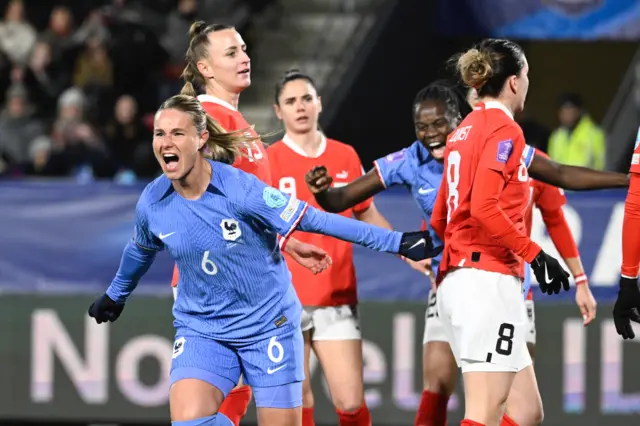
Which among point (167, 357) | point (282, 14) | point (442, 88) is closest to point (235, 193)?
point (442, 88)

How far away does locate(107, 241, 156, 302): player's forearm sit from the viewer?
5777mm

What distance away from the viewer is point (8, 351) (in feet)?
30.2

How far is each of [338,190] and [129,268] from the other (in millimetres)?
1136

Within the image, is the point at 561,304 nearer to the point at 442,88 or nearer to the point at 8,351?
the point at 442,88

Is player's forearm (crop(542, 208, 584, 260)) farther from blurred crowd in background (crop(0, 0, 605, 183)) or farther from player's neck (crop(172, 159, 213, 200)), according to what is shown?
blurred crowd in background (crop(0, 0, 605, 183))

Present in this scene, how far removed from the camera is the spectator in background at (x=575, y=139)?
40.0ft

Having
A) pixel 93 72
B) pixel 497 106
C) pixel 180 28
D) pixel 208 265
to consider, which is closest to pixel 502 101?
pixel 497 106

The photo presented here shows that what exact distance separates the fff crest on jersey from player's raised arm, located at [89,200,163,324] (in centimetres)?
33

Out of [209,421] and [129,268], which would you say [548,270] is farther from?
[129,268]

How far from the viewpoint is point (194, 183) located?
5.55m

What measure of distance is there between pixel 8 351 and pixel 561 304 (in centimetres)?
390

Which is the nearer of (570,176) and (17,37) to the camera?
(570,176)

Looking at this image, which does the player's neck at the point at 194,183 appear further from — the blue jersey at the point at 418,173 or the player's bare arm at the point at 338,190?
the blue jersey at the point at 418,173

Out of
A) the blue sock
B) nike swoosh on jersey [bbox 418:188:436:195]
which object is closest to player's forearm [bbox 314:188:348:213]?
nike swoosh on jersey [bbox 418:188:436:195]
